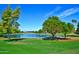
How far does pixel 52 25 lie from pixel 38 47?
28 cm

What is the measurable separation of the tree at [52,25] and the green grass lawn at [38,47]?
0.11 metres

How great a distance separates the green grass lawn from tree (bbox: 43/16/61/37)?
4.5 inches

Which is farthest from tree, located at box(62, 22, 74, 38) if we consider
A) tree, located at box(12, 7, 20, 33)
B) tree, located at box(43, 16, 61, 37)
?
tree, located at box(12, 7, 20, 33)

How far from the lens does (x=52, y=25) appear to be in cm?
341

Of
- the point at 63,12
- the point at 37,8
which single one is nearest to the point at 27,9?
the point at 37,8

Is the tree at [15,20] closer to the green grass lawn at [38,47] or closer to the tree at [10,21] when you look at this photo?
the tree at [10,21]

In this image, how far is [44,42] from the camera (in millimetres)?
3385

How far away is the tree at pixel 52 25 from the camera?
3375 mm

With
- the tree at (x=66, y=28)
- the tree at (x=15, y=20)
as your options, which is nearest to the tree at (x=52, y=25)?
the tree at (x=66, y=28)

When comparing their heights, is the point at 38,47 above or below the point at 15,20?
below

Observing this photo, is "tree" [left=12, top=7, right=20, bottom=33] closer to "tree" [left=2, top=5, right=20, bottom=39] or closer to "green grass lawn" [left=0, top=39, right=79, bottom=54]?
"tree" [left=2, top=5, right=20, bottom=39]

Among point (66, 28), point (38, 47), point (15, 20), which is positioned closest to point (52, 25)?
point (66, 28)

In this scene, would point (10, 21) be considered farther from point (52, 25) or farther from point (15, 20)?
point (52, 25)

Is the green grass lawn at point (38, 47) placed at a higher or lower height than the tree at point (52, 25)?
lower
